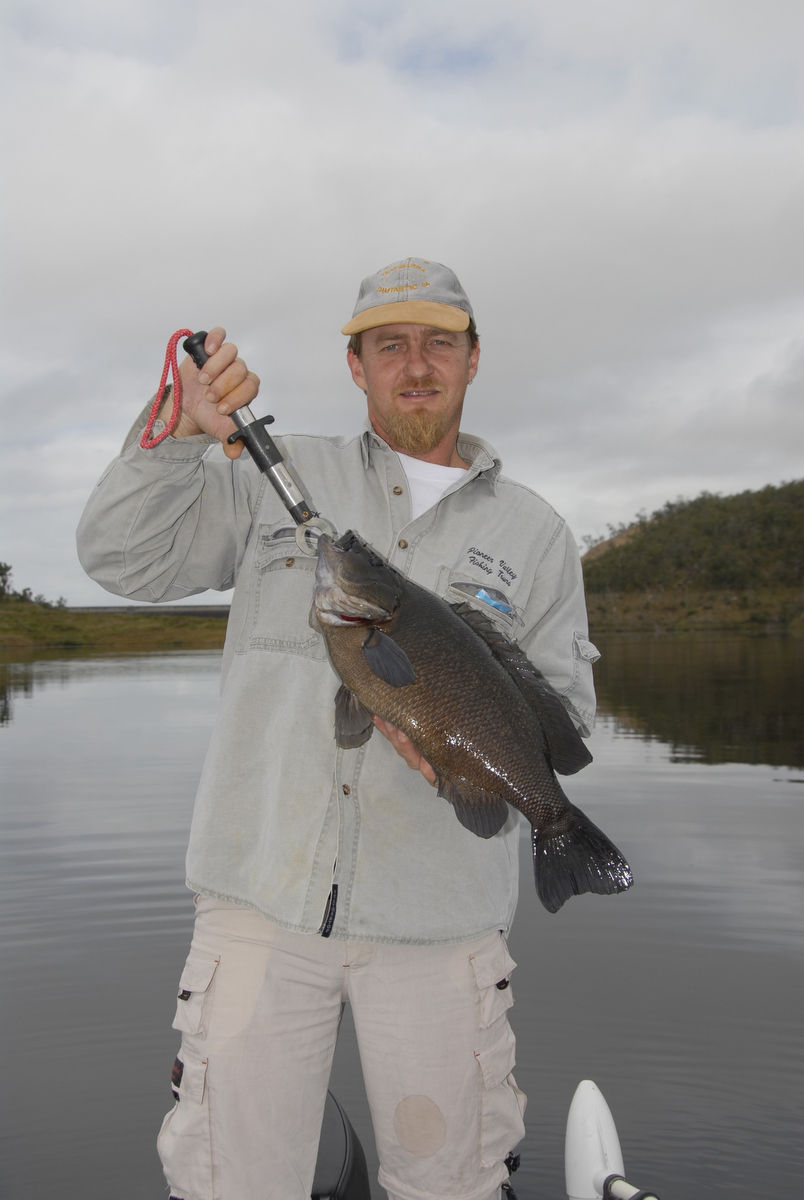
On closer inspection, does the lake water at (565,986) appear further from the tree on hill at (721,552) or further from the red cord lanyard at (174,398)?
the tree on hill at (721,552)

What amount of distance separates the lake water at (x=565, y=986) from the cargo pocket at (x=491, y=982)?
56.0 inches

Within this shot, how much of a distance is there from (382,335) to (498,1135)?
2851 mm

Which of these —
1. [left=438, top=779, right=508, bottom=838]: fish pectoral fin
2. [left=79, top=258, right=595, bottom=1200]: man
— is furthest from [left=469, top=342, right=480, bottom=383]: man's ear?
[left=438, top=779, right=508, bottom=838]: fish pectoral fin

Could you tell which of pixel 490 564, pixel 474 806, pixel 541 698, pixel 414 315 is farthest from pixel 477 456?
pixel 474 806

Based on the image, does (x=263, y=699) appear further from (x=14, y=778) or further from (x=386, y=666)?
(x=14, y=778)

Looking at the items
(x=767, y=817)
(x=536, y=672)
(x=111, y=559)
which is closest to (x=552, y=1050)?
(x=536, y=672)

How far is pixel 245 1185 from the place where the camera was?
257cm

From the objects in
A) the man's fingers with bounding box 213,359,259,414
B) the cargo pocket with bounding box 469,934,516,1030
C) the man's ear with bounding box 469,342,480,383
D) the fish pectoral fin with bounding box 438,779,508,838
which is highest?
the man's ear with bounding box 469,342,480,383

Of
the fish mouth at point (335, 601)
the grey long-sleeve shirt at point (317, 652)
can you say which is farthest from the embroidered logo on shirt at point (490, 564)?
the fish mouth at point (335, 601)

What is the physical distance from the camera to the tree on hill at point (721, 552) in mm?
98562

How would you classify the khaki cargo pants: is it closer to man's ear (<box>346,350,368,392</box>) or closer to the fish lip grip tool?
the fish lip grip tool

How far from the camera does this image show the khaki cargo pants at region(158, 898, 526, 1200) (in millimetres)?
2590

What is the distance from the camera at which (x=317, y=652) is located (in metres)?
2.99

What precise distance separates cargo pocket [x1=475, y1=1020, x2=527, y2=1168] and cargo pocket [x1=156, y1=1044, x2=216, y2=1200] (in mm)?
837
